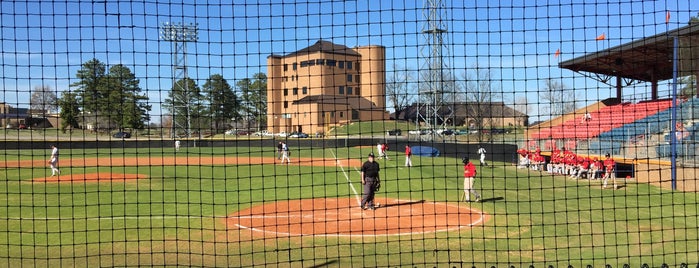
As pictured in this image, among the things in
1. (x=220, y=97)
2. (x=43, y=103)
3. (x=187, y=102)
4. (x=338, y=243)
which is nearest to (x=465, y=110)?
(x=220, y=97)

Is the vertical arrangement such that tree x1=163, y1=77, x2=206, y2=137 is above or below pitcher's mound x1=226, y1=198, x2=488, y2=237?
above

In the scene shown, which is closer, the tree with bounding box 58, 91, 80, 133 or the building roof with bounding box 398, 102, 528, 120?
the tree with bounding box 58, 91, 80, 133

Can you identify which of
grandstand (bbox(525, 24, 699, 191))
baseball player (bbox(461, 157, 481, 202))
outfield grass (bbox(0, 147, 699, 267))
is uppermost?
grandstand (bbox(525, 24, 699, 191))

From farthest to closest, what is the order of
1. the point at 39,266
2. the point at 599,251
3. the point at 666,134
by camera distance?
the point at 666,134 → the point at 599,251 → the point at 39,266

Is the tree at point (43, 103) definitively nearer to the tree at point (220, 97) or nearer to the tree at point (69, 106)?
the tree at point (69, 106)

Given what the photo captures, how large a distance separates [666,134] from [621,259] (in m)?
11.8

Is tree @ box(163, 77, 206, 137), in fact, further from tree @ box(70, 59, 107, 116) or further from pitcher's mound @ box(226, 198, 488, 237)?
pitcher's mound @ box(226, 198, 488, 237)

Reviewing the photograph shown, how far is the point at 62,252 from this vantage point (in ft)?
27.0

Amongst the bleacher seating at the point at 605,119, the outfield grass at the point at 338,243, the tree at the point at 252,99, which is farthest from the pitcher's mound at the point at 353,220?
the bleacher seating at the point at 605,119

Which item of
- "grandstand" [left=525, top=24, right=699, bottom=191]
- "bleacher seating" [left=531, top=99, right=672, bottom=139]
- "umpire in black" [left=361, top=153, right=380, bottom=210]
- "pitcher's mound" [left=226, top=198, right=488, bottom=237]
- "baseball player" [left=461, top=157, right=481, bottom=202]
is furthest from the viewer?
"bleacher seating" [left=531, top=99, right=672, bottom=139]

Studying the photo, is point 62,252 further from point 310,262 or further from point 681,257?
point 681,257

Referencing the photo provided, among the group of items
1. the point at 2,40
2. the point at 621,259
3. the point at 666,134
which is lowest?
the point at 621,259

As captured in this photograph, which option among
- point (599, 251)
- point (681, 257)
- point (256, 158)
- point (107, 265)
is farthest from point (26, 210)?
point (256, 158)

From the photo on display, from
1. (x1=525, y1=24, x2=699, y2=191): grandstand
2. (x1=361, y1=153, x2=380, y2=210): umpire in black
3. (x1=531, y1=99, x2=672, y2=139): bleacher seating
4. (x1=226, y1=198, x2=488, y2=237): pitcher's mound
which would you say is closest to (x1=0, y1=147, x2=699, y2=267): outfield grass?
(x1=226, y1=198, x2=488, y2=237): pitcher's mound
